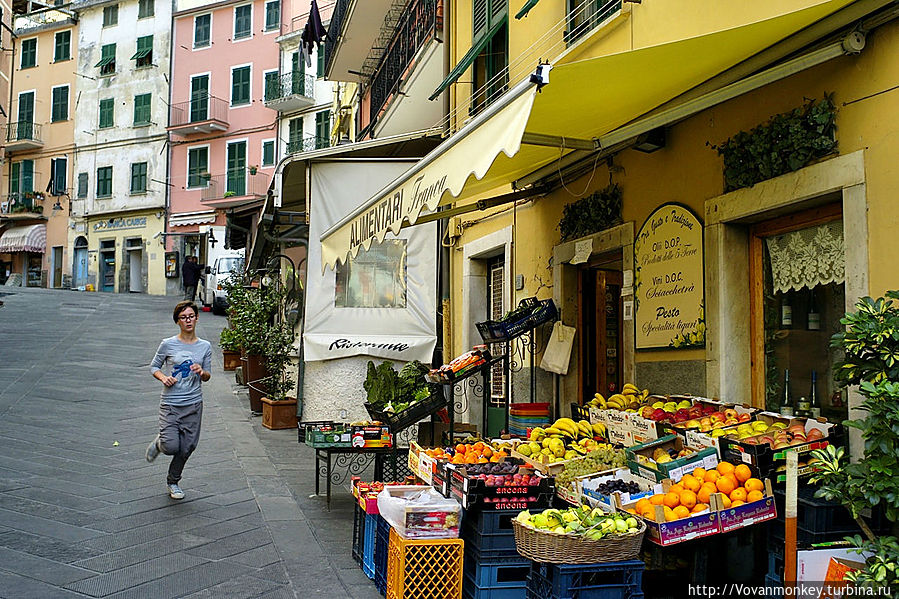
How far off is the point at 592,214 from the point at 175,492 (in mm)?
4090

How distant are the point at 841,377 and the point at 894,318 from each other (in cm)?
35

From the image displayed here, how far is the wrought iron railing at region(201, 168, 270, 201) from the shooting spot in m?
33.2

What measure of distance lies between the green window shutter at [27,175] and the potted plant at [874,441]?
40820mm

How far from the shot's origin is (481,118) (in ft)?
13.2

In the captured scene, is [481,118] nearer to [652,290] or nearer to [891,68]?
[891,68]

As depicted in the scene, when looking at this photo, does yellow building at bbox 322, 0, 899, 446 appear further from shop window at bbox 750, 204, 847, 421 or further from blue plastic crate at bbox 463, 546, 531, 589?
blue plastic crate at bbox 463, 546, 531, 589

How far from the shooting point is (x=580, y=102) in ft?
15.1

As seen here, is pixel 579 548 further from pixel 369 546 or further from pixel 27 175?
pixel 27 175

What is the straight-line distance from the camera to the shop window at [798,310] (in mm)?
4402

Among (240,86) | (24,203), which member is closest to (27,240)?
(24,203)

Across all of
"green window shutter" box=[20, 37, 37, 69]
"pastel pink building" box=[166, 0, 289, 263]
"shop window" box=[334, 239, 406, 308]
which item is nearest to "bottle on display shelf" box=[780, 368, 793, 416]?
"shop window" box=[334, 239, 406, 308]

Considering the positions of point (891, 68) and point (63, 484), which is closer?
point (891, 68)

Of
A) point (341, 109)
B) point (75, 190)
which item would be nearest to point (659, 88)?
point (341, 109)

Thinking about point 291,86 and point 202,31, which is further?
point 202,31
